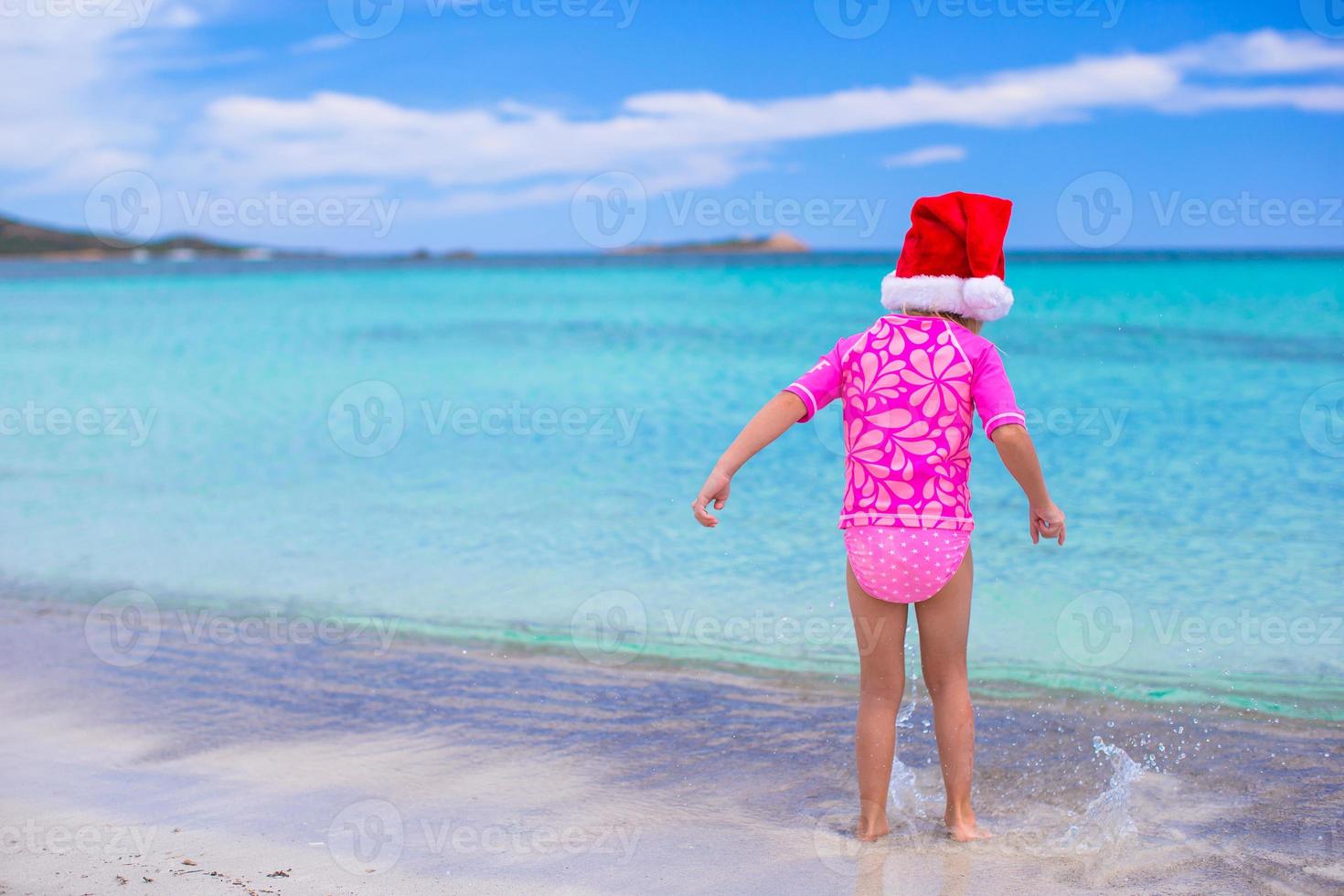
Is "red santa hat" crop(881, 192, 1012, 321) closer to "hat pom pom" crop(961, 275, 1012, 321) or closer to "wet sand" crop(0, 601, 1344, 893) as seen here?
"hat pom pom" crop(961, 275, 1012, 321)

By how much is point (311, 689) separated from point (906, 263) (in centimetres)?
319

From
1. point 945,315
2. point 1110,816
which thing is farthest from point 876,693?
point 945,315

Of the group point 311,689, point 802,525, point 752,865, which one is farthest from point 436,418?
point 752,865

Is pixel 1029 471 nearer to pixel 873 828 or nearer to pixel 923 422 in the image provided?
pixel 923 422

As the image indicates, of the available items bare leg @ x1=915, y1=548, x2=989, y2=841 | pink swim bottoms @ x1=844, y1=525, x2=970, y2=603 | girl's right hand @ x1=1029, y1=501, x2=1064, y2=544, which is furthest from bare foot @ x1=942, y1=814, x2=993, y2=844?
girl's right hand @ x1=1029, y1=501, x2=1064, y2=544

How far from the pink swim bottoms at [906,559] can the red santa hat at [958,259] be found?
0.60m

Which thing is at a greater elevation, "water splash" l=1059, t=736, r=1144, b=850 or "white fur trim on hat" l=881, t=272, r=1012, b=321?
"white fur trim on hat" l=881, t=272, r=1012, b=321

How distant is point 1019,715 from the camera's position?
4.36 m

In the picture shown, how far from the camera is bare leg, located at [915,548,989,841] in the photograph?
3.03 m

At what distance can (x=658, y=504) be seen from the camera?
27.4ft

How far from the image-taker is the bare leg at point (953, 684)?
9.93ft

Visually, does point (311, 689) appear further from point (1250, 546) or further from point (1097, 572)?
point (1250, 546)

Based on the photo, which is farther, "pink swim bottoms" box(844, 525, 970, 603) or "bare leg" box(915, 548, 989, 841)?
"bare leg" box(915, 548, 989, 841)

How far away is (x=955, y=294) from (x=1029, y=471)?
0.50m
